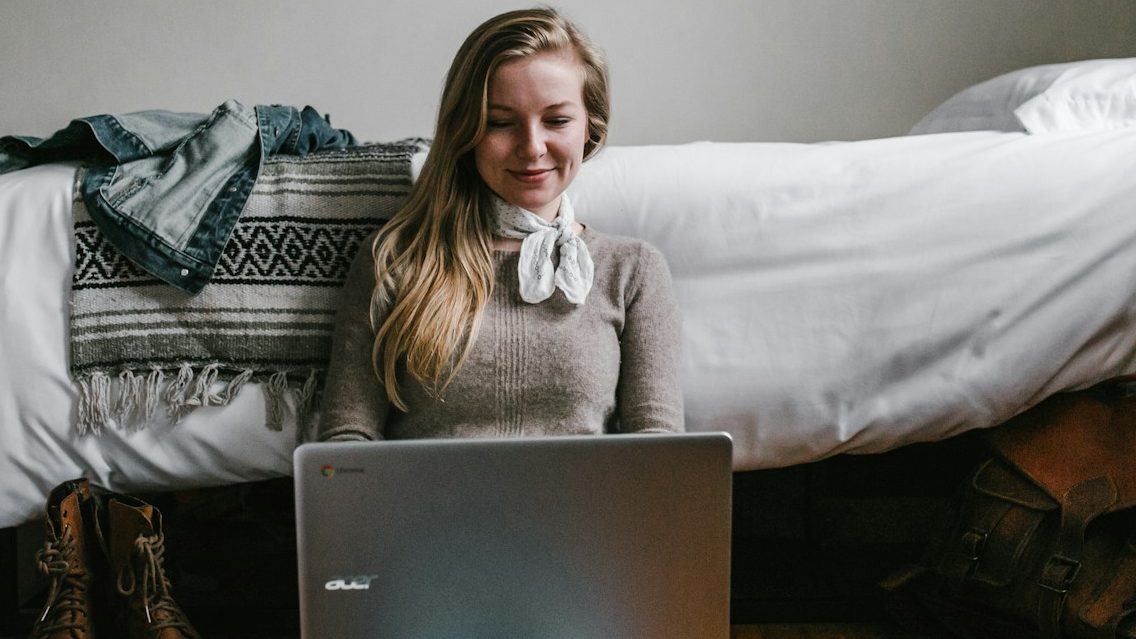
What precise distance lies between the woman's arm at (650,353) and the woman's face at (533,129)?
146 millimetres

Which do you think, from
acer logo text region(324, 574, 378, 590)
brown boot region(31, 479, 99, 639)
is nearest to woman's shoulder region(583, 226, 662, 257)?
Answer: acer logo text region(324, 574, 378, 590)

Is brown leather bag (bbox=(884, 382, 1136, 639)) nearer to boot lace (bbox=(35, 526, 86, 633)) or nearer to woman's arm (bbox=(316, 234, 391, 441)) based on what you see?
woman's arm (bbox=(316, 234, 391, 441))

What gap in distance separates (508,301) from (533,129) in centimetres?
20

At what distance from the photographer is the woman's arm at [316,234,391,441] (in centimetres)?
104

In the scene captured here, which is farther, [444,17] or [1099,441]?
[444,17]

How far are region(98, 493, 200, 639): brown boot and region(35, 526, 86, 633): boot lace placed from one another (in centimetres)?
4

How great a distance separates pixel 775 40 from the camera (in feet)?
6.41

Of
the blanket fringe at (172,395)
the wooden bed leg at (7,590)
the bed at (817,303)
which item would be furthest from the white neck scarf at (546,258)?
the wooden bed leg at (7,590)

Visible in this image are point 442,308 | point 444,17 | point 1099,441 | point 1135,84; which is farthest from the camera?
point 444,17

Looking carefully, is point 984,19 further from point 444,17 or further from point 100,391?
point 100,391

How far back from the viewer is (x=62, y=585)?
1.10 meters

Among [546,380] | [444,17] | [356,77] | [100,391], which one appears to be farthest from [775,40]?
[100,391]

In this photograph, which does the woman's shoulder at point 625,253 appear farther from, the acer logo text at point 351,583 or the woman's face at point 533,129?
the acer logo text at point 351,583

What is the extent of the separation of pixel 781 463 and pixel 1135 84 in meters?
0.75
